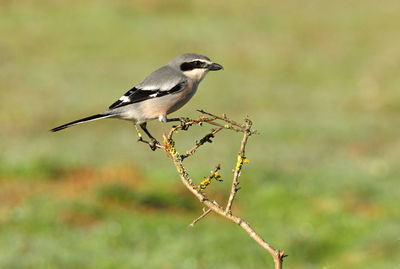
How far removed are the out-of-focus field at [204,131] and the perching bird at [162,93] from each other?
8.01ft

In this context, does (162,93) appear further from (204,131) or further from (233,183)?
(204,131)

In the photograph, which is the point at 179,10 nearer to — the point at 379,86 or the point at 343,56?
the point at 343,56

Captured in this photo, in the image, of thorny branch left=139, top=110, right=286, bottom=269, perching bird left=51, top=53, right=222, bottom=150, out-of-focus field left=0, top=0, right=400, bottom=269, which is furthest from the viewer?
out-of-focus field left=0, top=0, right=400, bottom=269

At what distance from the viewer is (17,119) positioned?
76.8 feet

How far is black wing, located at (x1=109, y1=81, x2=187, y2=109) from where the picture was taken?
626 centimetres

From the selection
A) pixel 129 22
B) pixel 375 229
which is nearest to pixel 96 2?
pixel 129 22

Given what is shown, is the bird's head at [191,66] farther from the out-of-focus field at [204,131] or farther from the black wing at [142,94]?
the out-of-focus field at [204,131]

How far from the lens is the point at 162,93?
633cm

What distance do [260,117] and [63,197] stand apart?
13.6m

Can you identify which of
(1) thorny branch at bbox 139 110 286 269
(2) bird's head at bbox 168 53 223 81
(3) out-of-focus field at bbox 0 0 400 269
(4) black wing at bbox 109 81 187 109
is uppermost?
(3) out-of-focus field at bbox 0 0 400 269

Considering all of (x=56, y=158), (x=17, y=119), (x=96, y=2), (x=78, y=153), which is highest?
(x=96, y=2)

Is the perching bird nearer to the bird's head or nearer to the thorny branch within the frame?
the bird's head

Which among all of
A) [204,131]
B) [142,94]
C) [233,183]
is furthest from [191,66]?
[204,131]

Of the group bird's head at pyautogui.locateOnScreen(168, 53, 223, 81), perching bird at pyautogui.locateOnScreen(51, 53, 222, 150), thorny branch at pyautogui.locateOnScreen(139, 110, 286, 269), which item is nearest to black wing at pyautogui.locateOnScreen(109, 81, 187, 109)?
perching bird at pyautogui.locateOnScreen(51, 53, 222, 150)
